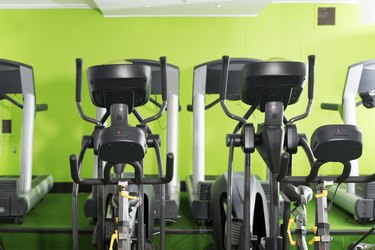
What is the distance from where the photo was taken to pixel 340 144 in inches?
71.6

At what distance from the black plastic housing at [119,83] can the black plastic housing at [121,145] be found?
0.46 meters

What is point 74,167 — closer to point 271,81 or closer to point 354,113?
point 271,81

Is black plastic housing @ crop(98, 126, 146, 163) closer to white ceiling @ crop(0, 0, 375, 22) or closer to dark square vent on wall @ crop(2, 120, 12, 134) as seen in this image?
white ceiling @ crop(0, 0, 375, 22)

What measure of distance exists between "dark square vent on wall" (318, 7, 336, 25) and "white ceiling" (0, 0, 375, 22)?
9 cm

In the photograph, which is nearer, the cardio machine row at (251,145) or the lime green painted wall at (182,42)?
the cardio machine row at (251,145)

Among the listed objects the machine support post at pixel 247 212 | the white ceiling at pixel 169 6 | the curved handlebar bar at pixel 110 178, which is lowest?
the machine support post at pixel 247 212

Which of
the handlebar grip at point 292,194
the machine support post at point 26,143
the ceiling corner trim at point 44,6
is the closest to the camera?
the handlebar grip at point 292,194

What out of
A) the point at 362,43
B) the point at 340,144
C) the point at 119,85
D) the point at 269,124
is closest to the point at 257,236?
the point at 269,124

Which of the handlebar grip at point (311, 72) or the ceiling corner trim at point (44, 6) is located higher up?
the ceiling corner trim at point (44, 6)

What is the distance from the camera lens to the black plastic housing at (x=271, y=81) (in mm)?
2191

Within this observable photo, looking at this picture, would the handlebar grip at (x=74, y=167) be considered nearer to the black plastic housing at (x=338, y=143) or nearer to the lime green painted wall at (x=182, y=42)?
the black plastic housing at (x=338, y=143)

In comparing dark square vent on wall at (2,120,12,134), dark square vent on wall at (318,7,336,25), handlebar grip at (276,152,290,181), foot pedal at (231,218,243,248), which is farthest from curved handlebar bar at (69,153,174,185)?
dark square vent on wall at (318,7,336,25)

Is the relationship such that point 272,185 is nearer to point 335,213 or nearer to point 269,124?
point 269,124

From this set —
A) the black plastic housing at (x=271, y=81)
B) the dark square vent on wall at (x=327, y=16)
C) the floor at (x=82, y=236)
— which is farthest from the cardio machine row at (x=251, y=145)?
the dark square vent on wall at (x=327, y=16)
